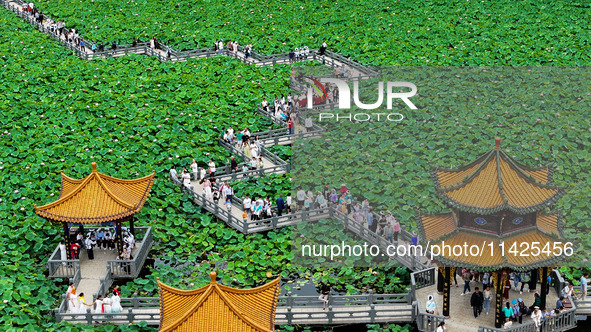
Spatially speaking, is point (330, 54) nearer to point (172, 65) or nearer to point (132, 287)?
point (172, 65)

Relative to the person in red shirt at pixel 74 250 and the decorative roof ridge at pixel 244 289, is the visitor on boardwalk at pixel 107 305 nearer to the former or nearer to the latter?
the person in red shirt at pixel 74 250

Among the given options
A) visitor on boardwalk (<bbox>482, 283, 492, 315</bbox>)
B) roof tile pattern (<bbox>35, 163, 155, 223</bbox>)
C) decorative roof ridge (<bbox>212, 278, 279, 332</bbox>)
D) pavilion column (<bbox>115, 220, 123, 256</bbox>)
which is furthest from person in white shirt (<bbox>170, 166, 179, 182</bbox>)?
visitor on boardwalk (<bbox>482, 283, 492, 315</bbox>)

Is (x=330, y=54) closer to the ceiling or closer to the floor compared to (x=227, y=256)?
closer to the ceiling

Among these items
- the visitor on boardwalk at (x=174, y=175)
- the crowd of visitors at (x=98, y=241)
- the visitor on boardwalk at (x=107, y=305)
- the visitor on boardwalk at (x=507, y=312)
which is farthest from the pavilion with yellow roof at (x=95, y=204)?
the visitor on boardwalk at (x=507, y=312)

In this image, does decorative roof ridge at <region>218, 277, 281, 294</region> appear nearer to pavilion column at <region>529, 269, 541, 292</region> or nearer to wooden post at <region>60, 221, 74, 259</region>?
wooden post at <region>60, 221, 74, 259</region>

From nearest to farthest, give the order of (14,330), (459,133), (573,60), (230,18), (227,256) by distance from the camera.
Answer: (14,330) < (227,256) < (459,133) < (573,60) < (230,18)

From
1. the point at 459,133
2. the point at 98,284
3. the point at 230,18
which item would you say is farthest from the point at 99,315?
the point at 230,18
